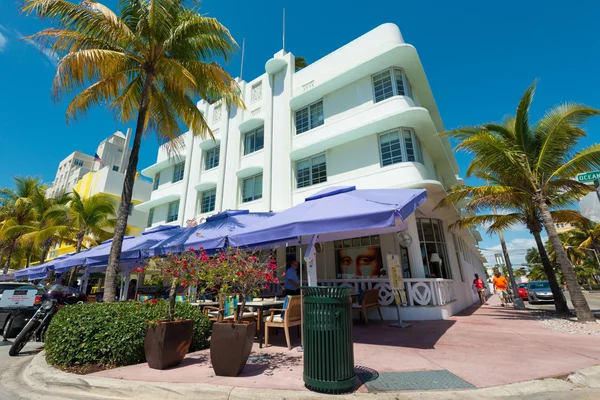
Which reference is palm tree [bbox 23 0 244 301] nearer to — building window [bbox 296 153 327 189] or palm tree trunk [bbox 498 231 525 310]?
building window [bbox 296 153 327 189]

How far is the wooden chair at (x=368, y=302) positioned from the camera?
8.64 metres

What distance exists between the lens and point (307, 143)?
13.9m

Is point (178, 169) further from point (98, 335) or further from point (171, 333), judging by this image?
point (171, 333)

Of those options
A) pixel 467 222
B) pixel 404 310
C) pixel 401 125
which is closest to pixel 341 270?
pixel 404 310

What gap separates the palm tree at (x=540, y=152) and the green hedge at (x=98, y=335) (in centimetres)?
1037

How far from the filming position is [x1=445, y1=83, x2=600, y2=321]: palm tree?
918 cm

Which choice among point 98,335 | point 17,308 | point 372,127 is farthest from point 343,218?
point 17,308

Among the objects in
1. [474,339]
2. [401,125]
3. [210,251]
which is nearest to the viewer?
[474,339]

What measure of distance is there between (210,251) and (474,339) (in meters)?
7.00

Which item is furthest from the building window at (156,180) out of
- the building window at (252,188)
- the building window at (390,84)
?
the building window at (390,84)

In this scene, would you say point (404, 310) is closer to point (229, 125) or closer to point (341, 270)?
point (341, 270)

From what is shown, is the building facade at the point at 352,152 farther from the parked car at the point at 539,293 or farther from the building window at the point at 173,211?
the parked car at the point at 539,293

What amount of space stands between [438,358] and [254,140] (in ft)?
46.2

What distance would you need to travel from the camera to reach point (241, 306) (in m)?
4.58
